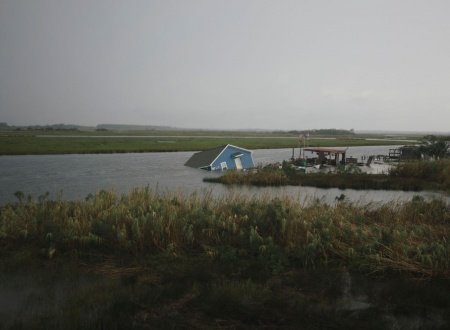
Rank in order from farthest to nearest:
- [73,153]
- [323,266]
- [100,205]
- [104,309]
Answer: [73,153] → [100,205] → [323,266] → [104,309]

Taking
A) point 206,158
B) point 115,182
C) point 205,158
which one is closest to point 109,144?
point 205,158

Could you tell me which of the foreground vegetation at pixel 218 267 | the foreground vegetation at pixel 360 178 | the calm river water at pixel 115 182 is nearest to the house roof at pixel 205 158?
the calm river water at pixel 115 182

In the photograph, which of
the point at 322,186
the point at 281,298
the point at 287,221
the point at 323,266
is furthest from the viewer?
the point at 322,186

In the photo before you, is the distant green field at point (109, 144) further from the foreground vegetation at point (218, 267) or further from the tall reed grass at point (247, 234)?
the foreground vegetation at point (218, 267)

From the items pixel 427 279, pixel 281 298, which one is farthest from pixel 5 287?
pixel 427 279

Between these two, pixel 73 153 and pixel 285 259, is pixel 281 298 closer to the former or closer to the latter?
pixel 285 259

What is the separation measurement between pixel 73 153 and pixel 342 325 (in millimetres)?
56026

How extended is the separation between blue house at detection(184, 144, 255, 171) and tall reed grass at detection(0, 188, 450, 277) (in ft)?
82.3

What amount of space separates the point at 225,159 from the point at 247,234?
28.2 m

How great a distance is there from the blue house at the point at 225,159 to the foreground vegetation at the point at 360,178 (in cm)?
652

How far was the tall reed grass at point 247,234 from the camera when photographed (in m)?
8.66

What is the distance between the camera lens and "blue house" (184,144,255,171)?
37875 millimetres

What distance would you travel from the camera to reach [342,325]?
6.02m

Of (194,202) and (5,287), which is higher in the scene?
(194,202)
